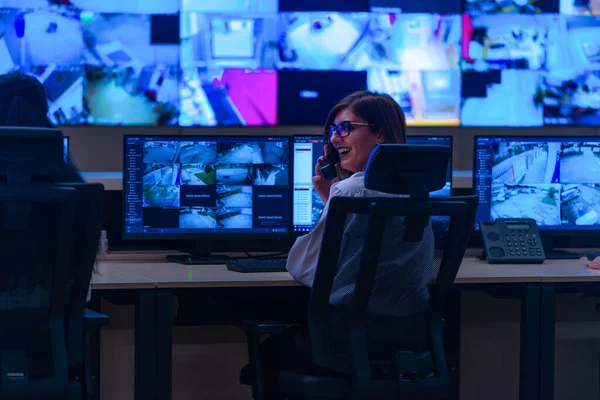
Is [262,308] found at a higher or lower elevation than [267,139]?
lower

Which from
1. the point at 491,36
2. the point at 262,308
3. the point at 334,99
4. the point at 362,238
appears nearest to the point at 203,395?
the point at 262,308

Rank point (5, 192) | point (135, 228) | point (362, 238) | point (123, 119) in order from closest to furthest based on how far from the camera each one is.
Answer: point (5, 192)
point (362, 238)
point (135, 228)
point (123, 119)

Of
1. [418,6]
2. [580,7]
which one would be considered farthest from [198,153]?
[580,7]

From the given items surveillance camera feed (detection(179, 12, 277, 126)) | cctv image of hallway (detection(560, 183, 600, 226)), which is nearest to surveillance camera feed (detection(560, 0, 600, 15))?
cctv image of hallway (detection(560, 183, 600, 226))

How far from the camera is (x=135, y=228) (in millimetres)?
3381

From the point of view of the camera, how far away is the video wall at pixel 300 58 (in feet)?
11.9

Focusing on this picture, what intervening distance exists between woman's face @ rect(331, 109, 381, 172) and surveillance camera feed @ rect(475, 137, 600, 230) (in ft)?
3.17

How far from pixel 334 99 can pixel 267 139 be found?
50cm

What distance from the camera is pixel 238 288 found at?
9.50 feet

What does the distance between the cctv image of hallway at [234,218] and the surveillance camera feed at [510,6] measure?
1341 millimetres

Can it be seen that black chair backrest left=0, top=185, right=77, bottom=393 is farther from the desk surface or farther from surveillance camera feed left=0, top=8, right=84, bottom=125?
surveillance camera feed left=0, top=8, right=84, bottom=125

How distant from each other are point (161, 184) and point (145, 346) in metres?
0.74

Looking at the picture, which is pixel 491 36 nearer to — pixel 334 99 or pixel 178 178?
pixel 334 99

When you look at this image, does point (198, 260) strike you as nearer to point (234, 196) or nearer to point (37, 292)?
point (234, 196)
